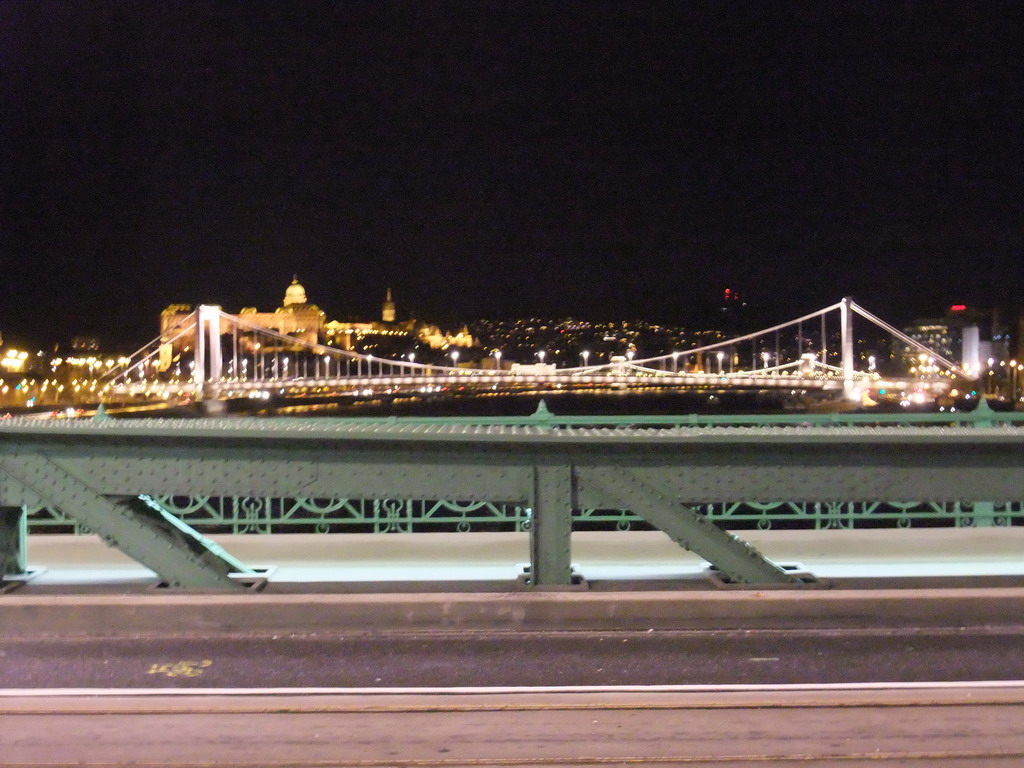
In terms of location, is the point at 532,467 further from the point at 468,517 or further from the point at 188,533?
the point at 468,517

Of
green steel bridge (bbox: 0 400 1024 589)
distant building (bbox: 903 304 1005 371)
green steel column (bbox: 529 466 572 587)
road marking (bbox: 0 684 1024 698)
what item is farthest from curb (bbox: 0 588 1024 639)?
distant building (bbox: 903 304 1005 371)

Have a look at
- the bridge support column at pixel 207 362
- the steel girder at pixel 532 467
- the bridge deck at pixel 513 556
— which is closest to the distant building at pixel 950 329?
the bridge support column at pixel 207 362

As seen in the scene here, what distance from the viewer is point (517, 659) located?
5340 mm

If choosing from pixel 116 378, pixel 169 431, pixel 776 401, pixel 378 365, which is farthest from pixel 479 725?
pixel 378 365

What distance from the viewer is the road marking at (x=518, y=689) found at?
481 centimetres

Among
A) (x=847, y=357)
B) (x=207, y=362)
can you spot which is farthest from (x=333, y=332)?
(x=847, y=357)

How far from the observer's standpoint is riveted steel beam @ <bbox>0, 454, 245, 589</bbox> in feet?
19.4

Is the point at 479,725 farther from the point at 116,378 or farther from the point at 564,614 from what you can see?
the point at 116,378

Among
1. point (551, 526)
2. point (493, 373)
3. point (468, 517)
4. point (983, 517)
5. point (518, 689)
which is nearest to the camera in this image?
point (518, 689)

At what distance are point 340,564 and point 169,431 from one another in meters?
1.92

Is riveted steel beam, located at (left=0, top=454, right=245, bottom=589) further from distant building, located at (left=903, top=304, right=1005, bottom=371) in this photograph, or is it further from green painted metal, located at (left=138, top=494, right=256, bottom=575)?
distant building, located at (left=903, top=304, right=1005, bottom=371)

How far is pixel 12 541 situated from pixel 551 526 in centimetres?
334

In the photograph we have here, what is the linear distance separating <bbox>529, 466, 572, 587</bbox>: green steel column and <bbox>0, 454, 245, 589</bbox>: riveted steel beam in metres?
1.80

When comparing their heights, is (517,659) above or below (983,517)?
below
